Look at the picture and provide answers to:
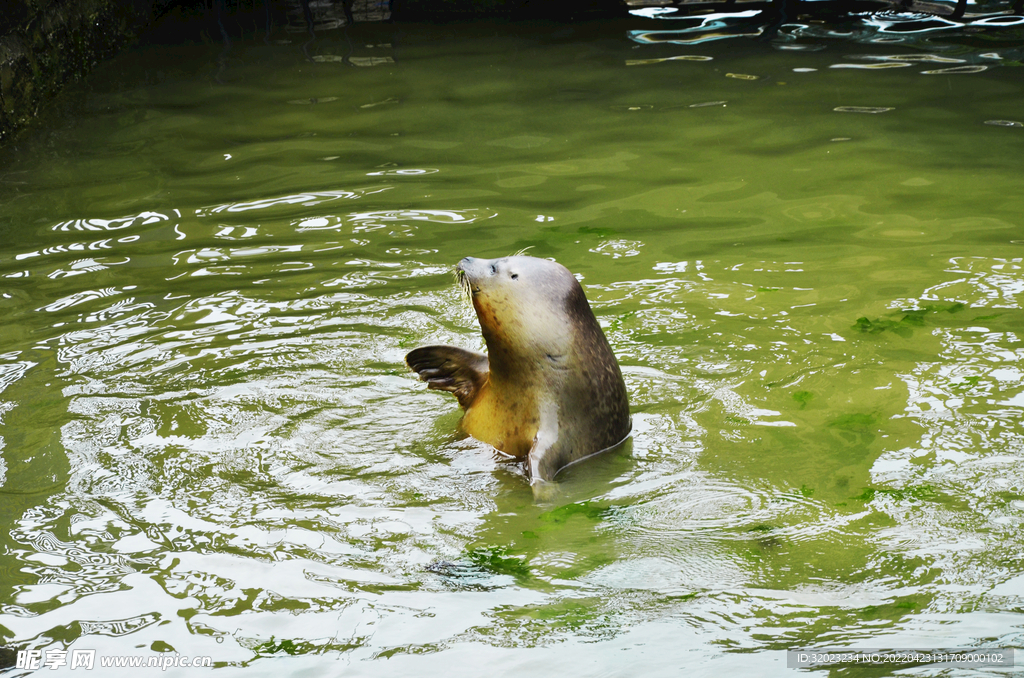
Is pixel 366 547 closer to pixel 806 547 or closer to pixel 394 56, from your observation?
pixel 806 547

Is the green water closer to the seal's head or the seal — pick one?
the seal

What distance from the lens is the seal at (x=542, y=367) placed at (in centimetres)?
427

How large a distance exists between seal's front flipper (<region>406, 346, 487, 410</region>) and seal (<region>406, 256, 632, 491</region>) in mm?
262

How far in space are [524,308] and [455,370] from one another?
2.22 feet

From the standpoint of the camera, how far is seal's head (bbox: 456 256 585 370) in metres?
4.32

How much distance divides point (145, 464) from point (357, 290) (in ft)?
7.01

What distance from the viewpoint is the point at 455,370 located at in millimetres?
4867

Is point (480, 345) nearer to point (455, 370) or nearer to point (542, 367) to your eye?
point (455, 370)

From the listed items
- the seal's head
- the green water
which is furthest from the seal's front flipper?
Answer: the seal's head

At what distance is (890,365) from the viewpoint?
16.7 ft

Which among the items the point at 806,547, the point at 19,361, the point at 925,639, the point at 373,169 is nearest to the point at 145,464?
the point at 19,361

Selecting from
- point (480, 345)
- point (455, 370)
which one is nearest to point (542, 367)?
point (455, 370)

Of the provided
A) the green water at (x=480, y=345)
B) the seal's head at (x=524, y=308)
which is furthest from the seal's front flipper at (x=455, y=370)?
the seal's head at (x=524, y=308)

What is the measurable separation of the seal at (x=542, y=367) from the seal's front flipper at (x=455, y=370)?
10.3 inches
